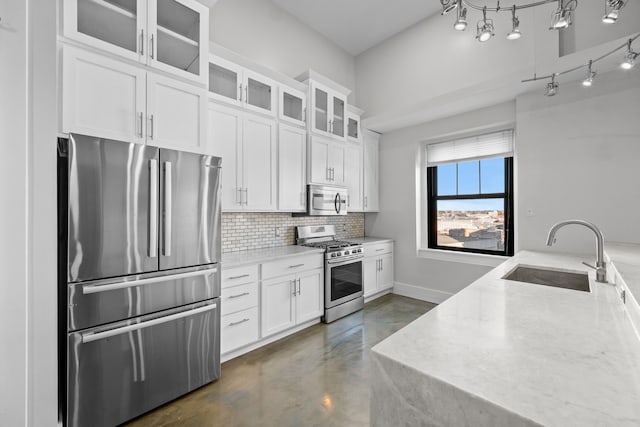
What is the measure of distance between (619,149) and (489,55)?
171 centimetres

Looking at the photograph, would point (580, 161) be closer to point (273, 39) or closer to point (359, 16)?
point (359, 16)

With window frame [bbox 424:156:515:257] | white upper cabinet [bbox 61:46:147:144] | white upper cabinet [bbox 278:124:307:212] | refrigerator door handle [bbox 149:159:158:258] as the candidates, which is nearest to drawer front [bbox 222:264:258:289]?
refrigerator door handle [bbox 149:159:158:258]

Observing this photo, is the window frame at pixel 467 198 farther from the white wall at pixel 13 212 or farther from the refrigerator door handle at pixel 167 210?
the white wall at pixel 13 212

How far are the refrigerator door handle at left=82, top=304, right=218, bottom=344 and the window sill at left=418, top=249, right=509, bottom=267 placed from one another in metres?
3.24

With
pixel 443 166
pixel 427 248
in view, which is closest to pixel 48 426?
pixel 427 248

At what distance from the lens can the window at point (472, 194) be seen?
372cm

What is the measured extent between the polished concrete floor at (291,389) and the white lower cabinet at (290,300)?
20cm

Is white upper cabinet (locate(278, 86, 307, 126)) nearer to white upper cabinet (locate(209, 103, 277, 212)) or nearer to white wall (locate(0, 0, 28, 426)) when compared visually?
white upper cabinet (locate(209, 103, 277, 212))

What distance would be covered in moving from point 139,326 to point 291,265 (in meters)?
1.50

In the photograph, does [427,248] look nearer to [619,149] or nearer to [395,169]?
[395,169]

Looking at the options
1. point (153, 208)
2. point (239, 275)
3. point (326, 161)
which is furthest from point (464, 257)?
point (153, 208)

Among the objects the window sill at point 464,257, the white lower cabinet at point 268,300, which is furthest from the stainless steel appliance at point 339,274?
the window sill at point 464,257

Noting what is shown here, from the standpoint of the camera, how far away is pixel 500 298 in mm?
1335

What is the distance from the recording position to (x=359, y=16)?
3.97m
